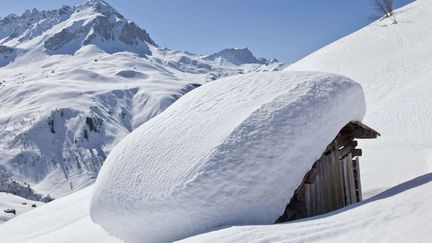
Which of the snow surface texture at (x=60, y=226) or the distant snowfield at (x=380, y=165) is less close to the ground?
the distant snowfield at (x=380, y=165)

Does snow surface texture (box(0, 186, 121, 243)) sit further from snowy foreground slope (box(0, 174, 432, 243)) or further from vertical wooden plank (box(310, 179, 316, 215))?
snowy foreground slope (box(0, 174, 432, 243))

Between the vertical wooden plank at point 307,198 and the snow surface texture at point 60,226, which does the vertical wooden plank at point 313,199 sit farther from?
the snow surface texture at point 60,226

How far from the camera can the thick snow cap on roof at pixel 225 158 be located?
Result: 350 inches

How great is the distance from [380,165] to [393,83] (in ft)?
50.7

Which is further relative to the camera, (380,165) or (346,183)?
(380,165)

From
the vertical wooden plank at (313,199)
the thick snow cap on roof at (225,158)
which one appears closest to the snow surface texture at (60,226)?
the thick snow cap on roof at (225,158)

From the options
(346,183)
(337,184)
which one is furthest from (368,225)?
→ (346,183)

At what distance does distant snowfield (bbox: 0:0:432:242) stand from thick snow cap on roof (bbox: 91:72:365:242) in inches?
35.2

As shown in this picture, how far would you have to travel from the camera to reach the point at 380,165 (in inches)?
722

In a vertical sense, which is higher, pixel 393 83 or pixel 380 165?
pixel 393 83

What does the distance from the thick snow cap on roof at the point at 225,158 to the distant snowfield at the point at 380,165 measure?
895 mm

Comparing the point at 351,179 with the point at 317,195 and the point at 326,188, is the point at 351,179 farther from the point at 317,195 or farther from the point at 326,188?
the point at 317,195

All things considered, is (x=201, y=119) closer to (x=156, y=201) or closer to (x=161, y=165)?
(x=161, y=165)

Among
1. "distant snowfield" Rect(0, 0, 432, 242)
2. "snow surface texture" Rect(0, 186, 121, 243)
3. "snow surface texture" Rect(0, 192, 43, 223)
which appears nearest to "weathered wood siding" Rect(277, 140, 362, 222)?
"distant snowfield" Rect(0, 0, 432, 242)
